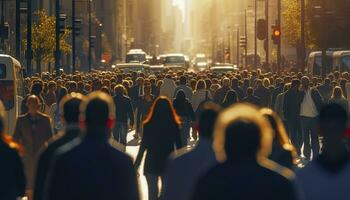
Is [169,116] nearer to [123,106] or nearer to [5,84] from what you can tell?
[123,106]

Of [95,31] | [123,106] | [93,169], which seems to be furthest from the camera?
[95,31]

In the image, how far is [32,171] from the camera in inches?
577

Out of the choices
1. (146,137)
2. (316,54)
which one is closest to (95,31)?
(316,54)

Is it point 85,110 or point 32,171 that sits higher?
point 85,110

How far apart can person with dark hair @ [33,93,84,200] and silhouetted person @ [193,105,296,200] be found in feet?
11.4

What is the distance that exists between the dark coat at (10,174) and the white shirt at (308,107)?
15674mm

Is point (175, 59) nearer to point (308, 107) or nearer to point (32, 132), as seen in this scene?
point (308, 107)

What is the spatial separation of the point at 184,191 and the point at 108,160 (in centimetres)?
238

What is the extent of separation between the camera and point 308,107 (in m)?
25.0

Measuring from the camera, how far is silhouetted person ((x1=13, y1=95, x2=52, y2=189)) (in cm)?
1462

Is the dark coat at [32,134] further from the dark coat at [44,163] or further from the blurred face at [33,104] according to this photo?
the dark coat at [44,163]

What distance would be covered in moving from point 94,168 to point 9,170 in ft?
5.28

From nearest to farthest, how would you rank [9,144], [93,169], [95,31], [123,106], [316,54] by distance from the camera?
1. [93,169]
2. [9,144]
3. [123,106]
4. [316,54]
5. [95,31]

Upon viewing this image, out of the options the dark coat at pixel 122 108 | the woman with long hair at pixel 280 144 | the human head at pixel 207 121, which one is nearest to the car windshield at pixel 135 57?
the dark coat at pixel 122 108
